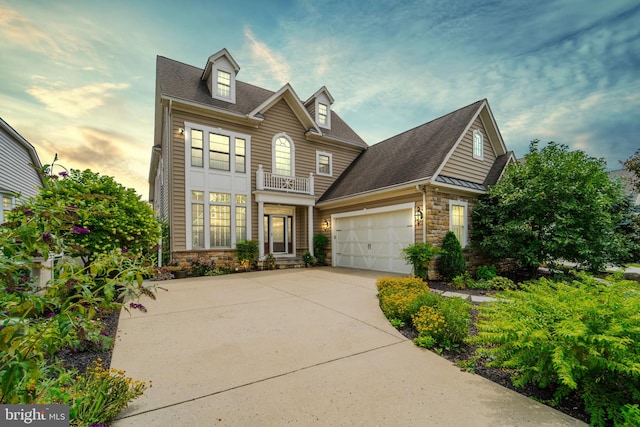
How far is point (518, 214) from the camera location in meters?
8.72

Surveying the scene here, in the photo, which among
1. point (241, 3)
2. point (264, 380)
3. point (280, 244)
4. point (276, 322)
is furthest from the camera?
point (280, 244)

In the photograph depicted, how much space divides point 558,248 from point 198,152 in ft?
40.8

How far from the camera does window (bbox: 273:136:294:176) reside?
40.3 feet

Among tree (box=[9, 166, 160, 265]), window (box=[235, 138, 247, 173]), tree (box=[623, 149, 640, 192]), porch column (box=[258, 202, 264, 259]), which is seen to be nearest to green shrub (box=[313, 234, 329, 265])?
porch column (box=[258, 202, 264, 259])

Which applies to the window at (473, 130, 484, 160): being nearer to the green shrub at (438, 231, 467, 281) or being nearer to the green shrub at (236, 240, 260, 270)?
the green shrub at (438, 231, 467, 281)

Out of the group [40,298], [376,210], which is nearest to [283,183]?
[376,210]

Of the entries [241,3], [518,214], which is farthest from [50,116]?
[518,214]

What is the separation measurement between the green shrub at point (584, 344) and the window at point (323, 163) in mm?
11401

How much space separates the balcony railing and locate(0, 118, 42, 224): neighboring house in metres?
8.01

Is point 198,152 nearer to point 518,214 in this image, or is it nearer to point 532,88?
point 518,214

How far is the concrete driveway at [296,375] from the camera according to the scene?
2.21m

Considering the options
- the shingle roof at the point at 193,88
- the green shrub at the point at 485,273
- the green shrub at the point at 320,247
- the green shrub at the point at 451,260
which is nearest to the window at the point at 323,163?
the shingle roof at the point at 193,88

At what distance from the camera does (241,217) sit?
36.8ft

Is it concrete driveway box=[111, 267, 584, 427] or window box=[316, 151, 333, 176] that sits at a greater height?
window box=[316, 151, 333, 176]
